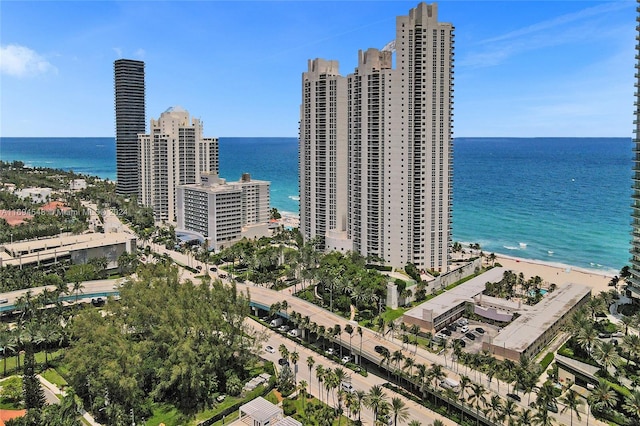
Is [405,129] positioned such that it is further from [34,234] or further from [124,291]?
[34,234]

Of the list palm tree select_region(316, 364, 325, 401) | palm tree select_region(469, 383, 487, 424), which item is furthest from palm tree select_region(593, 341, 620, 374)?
palm tree select_region(316, 364, 325, 401)

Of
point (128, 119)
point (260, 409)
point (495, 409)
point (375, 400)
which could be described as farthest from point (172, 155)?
point (495, 409)

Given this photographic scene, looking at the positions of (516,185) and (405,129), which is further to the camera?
(516,185)

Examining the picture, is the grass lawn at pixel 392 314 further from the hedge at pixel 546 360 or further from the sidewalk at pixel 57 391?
the sidewalk at pixel 57 391

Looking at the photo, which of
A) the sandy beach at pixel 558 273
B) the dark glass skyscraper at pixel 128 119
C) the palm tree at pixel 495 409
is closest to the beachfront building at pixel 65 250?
the palm tree at pixel 495 409

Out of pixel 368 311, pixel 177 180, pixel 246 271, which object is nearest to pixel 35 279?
pixel 246 271

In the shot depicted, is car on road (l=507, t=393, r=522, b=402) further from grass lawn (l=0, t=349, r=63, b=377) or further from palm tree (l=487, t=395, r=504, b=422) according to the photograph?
grass lawn (l=0, t=349, r=63, b=377)
